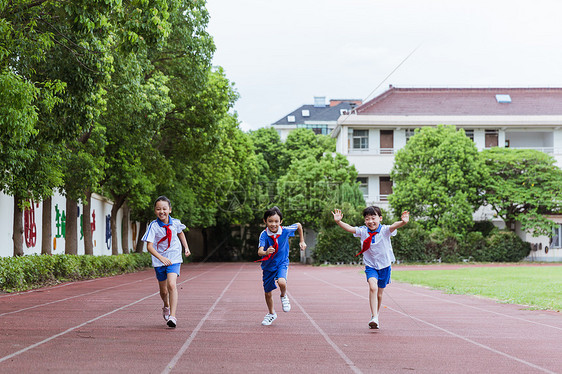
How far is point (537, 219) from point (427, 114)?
1276 cm

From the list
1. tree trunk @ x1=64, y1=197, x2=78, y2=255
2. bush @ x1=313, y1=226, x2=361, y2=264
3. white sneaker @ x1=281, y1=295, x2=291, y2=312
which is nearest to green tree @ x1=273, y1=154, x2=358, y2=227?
bush @ x1=313, y1=226, x2=361, y2=264

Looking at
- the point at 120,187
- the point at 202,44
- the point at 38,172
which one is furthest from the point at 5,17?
the point at 120,187

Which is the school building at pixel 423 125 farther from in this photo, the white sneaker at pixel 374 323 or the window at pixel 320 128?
the white sneaker at pixel 374 323

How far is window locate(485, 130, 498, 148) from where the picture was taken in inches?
2000

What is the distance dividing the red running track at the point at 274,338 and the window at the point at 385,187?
37428mm

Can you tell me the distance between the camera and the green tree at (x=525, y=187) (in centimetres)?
4194

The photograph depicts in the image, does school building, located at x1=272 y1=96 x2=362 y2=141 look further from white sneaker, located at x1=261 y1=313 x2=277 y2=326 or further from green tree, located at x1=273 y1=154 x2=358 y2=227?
white sneaker, located at x1=261 y1=313 x2=277 y2=326

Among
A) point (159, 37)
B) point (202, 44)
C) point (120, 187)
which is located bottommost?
point (120, 187)

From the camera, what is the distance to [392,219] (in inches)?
1673

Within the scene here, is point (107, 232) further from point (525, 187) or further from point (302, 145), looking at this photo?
point (302, 145)

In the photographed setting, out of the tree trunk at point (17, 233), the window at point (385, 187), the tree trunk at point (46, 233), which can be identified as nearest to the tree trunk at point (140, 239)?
the tree trunk at point (46, 233)

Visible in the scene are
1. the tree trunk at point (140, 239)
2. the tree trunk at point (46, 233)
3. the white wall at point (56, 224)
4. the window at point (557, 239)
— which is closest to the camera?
the white wall at point (56, 224)

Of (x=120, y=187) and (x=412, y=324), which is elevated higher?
(x=120, y=187)

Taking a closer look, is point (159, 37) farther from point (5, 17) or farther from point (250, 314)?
point (250, 314)
